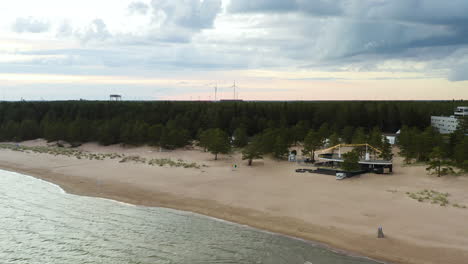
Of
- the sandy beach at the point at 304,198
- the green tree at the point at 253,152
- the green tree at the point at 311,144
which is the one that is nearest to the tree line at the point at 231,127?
the green tree at the point at 253,152

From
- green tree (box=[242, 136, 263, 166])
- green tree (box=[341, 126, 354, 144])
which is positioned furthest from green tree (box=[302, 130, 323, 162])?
green tree (box=[341, 126, 354, 144])

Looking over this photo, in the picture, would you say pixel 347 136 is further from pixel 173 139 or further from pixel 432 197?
pixel 432 197

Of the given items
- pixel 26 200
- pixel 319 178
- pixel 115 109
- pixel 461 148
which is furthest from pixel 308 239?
pixel 115 109

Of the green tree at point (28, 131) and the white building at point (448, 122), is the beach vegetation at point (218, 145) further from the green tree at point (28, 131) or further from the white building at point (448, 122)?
the white building at point (448, 122)

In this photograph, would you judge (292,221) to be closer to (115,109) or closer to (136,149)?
(136,149)

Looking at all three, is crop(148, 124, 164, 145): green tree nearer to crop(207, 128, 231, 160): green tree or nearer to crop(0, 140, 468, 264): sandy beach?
crop(207, 128, 231, 160): green tree

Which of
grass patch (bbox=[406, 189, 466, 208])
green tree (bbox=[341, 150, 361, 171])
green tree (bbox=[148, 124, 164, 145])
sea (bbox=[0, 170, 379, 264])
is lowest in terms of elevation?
sea (bbox=[0, 170, 379, 264])
